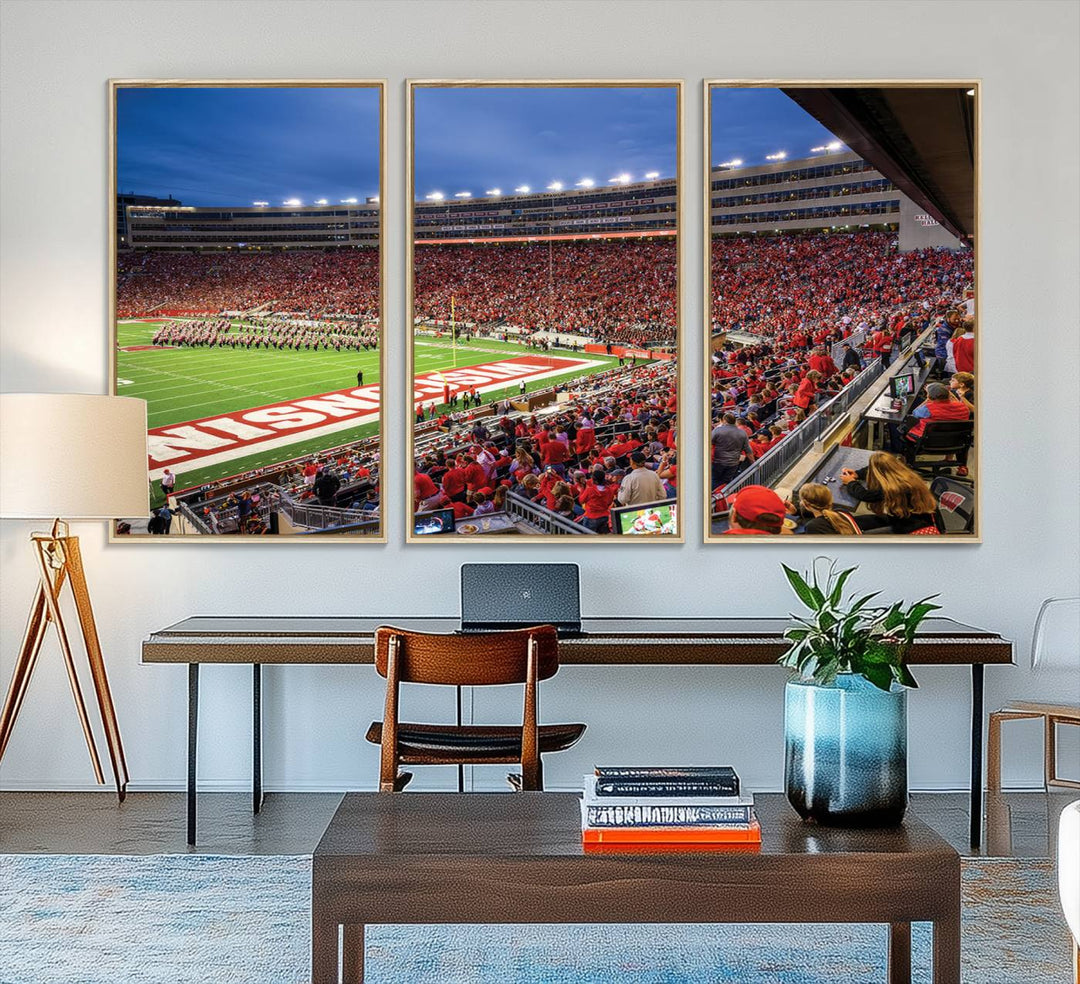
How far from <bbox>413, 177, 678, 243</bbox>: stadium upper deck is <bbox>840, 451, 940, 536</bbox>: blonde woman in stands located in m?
1.16

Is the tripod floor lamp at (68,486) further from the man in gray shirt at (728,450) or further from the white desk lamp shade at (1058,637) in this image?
the white desk lamp shade at (1058,637)

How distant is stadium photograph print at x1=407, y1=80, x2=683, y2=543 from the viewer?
14.9 ft

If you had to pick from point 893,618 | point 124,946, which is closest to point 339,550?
point 124,946

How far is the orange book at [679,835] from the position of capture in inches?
84.3

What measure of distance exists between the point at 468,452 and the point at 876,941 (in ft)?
7.70

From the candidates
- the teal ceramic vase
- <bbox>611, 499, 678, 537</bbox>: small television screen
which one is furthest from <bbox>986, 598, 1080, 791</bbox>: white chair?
the teal ceramic vase

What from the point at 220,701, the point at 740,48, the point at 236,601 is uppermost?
the point at 740,48

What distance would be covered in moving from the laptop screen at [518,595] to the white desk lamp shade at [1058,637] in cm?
173

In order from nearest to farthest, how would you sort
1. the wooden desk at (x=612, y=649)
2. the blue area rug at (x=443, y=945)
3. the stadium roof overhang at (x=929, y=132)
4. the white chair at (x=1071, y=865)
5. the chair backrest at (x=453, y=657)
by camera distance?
the white chair at (x=1071, y=865) < the blue area rug at (x=443, y=945) < the chair backrest at (x=453, y=657) < the wooden desk at (x=612, y=649) < the stadium roof overhang at (x=929, y=132)

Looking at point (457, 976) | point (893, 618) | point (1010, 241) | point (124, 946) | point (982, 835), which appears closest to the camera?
point (893, 618)

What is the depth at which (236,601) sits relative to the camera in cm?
459

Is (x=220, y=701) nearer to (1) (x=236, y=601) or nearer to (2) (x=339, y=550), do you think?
(1) (x=236, y=601)

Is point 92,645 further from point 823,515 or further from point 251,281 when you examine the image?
point 823,515

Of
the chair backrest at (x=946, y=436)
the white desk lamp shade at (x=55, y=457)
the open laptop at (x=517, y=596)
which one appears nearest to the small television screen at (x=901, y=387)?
the chair backrest at (x=946, y=436)
